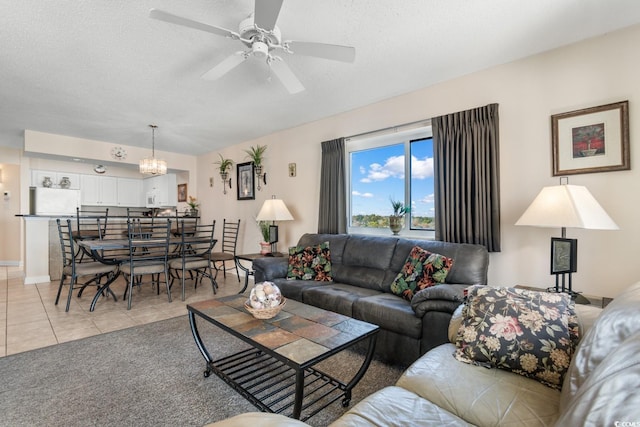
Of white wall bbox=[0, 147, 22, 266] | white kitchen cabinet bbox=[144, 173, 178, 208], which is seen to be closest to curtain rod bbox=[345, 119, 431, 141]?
white kitchen cabinet bbox=[144, 173, 178, 208]

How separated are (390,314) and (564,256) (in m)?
1.20

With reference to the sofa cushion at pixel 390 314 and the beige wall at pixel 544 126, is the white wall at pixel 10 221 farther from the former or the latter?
the sofa cushion at pixel 390 314

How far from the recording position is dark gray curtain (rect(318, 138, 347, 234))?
3.79 meters

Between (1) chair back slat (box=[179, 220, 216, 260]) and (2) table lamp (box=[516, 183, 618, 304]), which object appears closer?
(2) table lamp (box=[516, 183, 618, 304])

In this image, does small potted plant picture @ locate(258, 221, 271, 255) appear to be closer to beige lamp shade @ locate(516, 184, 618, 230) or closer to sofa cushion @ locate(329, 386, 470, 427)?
beige lamp shade @ locate(516, 184, 618, 230)

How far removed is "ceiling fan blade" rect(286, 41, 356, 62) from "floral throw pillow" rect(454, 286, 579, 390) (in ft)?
5.33

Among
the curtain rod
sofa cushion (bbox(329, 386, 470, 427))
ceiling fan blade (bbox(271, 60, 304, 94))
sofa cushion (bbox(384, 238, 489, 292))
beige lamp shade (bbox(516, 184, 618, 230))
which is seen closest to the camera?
sofa cushion (bbox(329, 386, 470, 427))

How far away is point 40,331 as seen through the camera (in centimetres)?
291

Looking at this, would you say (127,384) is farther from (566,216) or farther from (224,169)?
(224,169)

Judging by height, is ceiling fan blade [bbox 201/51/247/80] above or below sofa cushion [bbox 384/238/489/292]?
above

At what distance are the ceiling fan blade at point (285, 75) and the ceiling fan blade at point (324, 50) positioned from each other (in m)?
0.20

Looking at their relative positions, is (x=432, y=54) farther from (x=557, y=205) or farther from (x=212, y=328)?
(x=212, y=328)

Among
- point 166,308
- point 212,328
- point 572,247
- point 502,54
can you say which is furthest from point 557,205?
point 166,308

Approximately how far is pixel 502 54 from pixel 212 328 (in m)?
3.52
